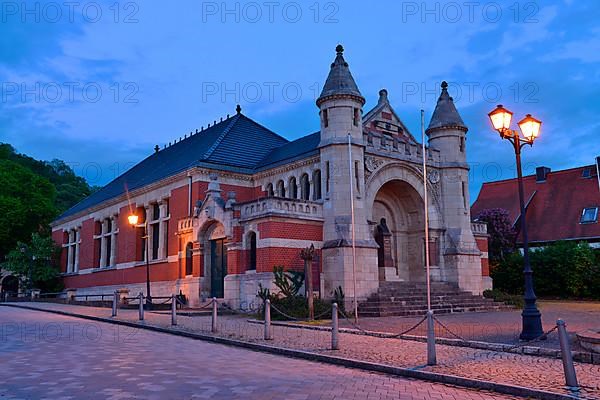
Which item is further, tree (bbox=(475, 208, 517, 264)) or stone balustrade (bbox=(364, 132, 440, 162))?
tree (bbox=(475, 208, 517, 264))

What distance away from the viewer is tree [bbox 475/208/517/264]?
36.8 metres

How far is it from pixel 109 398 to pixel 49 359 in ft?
13.5

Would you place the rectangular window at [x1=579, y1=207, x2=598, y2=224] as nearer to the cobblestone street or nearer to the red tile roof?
the red tile roof

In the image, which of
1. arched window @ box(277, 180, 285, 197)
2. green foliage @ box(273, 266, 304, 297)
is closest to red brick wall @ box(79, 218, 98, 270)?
arched window @ box(277, 180, 285, 197)

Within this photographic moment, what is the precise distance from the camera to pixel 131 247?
34.6m

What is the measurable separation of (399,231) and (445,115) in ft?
21.6

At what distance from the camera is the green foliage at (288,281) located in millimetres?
20766

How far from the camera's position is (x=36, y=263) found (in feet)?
144

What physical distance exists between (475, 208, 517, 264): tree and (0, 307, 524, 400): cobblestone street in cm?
2764

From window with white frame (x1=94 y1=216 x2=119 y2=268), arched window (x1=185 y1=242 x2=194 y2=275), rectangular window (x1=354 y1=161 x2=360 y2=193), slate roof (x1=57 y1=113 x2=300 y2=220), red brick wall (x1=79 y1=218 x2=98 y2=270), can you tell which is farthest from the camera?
red brick wall (x1=79 y1=218 x2=98 y2=270)

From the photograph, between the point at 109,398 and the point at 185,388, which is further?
the point at 185,388

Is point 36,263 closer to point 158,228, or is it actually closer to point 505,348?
point 158,228

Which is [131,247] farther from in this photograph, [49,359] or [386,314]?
[49,359]

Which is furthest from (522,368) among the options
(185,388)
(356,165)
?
(356,165)
